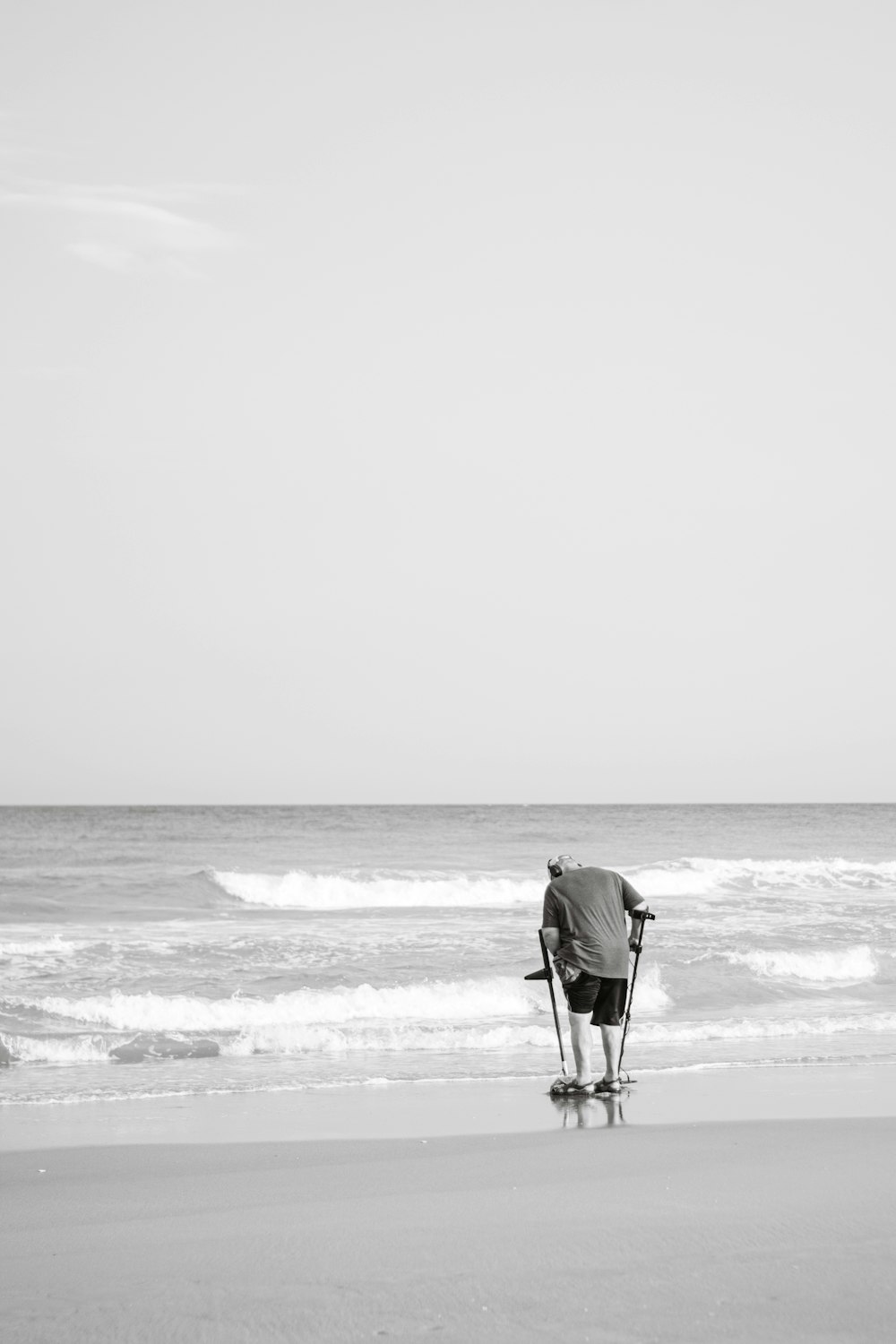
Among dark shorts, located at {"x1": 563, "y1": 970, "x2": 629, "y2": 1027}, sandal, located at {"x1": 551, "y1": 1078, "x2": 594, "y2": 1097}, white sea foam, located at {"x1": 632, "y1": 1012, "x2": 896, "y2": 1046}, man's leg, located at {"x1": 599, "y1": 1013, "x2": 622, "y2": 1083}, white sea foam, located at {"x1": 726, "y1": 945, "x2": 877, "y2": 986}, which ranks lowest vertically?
white sea foam, located at {"x1": 726, "y1": 945, "x2": 877, "y2": 986}

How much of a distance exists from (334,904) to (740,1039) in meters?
17.5

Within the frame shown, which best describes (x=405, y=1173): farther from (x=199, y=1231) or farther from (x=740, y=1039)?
(x=740, y=1039)

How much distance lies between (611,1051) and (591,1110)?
587mm

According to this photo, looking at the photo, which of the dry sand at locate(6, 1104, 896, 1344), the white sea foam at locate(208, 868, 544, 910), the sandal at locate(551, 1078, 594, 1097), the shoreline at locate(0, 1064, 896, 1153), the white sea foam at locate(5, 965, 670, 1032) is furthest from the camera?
the white sea foam at locate(208, 868, 544, 910)

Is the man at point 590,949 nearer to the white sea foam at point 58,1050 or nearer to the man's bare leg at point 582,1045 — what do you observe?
the man's bare leg at point 582,1045

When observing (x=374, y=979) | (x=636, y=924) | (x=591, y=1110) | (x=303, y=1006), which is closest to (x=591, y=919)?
(x=636, y=924)

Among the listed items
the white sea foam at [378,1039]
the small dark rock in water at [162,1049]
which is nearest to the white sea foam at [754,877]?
the white sea foam at [378,1039]

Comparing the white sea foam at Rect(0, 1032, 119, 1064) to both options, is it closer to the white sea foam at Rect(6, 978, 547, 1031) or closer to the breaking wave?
the white sea foam at Rect(6, 978, 547, 1031)

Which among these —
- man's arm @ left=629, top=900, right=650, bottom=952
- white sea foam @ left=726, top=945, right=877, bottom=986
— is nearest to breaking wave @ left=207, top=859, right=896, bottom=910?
white sea foam @ left=726, top=945, right=877, bottom=986

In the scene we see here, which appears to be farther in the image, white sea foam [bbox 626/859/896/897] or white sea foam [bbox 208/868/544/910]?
white sea foam [bbox 626/859/896/897]

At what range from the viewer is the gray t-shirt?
25.4 ft

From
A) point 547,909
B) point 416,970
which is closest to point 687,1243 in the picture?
point 547,909

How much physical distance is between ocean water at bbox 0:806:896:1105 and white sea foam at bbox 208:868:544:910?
71 millimetres

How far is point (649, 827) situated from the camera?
205 feet
